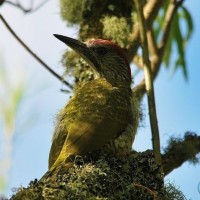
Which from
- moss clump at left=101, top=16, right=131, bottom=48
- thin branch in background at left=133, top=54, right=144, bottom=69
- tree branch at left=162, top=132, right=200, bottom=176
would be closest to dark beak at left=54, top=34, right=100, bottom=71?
moss clump at left=101, top=16, right=131, bottom=48

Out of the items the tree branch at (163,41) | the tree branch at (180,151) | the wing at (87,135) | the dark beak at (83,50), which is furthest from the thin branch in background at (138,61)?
the wing at (87,135)

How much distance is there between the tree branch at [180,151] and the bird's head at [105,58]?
562 millimetres

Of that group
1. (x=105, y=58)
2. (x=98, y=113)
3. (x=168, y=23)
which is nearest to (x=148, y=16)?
(x=168, y=23)

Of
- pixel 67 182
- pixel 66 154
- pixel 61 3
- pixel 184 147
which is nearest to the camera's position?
Answer: pixel 67 182

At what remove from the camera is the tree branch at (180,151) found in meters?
4.88

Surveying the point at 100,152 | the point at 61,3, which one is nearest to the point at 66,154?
the point at 100,152

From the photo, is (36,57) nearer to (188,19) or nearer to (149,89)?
(149,89)

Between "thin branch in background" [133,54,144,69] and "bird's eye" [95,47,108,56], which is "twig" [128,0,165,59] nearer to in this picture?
"bird's eye" [95,47,108,56]

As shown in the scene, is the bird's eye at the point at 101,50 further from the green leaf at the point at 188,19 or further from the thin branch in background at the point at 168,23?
the green leaf at the point at 188,19

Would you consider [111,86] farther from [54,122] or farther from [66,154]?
[66,154]

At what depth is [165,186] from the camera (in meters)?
3.62

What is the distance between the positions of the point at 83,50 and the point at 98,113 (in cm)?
100

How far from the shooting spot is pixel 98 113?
439cm

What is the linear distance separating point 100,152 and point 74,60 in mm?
1650
